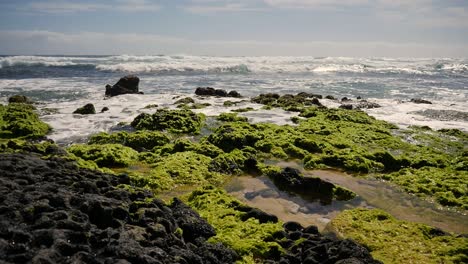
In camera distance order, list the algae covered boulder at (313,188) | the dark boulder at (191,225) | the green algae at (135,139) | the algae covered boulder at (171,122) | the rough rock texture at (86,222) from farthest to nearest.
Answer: the algae covered boulder at (171,122), the green algae at (135,139), the algae covered boulder at (313,188), the dark boulder at (191,225), the rough rock texture at (86,222)

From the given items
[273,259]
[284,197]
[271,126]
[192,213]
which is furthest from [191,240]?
[271,126]

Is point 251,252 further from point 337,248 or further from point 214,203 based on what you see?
point 214,203

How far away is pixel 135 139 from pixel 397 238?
24.0ft

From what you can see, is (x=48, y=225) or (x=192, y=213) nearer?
(x=48, y=225)

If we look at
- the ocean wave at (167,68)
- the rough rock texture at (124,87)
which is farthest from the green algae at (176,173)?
the ocean wave at (167,68)

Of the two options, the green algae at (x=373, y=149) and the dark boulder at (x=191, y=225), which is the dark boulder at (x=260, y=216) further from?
the green algae at (x=373, y=149)

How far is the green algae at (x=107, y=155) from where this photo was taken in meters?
8.93

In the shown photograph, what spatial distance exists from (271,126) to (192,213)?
297 inches

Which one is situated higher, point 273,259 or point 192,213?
point 192,213

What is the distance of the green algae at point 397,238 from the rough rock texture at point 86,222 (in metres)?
2.13

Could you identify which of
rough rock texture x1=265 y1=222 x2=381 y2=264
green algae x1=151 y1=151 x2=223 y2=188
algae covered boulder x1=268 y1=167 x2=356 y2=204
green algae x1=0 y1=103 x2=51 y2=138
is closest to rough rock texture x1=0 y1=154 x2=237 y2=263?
rough rock texture x1=265 y1=222 x2=381 y2=264

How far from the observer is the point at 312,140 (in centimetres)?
1112

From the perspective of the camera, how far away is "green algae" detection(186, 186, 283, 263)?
536 centimetres

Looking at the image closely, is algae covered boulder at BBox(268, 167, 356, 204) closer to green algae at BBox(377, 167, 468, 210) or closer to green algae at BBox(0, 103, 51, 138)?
green algae at BBox(377, 167, 468, 210)
